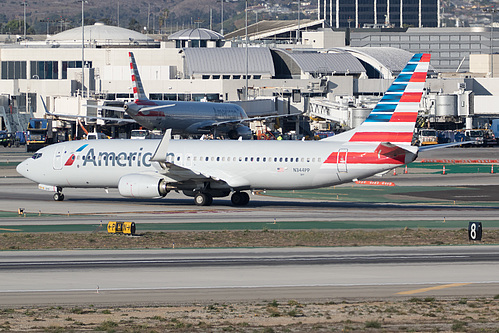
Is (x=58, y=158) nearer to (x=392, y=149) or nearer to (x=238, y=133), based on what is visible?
(x=392, y=149)

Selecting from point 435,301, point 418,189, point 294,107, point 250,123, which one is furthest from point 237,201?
point 294,107

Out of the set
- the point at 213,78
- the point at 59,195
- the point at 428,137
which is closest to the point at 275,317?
the point at 59,195

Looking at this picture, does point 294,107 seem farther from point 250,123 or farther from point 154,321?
point 154,321

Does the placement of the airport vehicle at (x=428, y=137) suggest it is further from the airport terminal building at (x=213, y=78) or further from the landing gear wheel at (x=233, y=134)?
the landing gear wheel at (x=233, y=134)

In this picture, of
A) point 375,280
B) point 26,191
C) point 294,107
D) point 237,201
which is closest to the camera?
point 375,280

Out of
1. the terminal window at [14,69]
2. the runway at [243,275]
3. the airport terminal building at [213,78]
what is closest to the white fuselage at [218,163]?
the runway at [243,275]

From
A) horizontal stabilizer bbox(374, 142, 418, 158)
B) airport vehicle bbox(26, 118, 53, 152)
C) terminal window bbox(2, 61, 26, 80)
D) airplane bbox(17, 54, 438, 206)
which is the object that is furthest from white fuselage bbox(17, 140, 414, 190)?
terminal window bbox(2, 61, 26, 80)

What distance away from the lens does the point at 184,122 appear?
10825 cm

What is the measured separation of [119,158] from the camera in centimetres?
5219

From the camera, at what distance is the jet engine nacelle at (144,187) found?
163ft

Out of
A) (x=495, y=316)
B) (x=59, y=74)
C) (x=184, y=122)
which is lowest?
(x=495, y=316)

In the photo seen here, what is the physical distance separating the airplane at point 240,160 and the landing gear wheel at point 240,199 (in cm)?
6

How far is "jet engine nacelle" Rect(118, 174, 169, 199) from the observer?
163ft

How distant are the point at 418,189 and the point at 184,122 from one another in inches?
1971
